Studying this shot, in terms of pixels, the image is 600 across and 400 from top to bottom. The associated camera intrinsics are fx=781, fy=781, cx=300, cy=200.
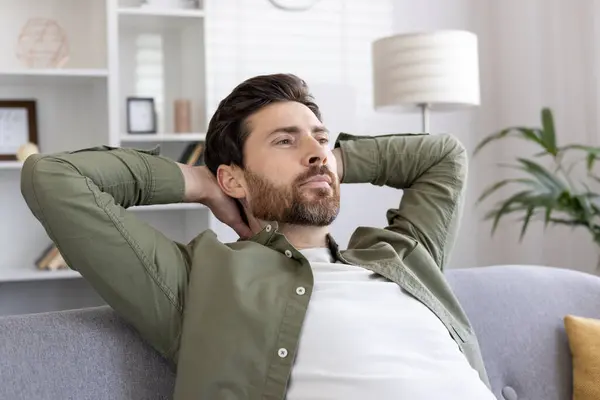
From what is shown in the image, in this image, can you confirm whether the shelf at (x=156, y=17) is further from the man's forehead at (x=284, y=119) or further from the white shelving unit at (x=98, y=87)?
the man's forehead at (x=284, y=119)

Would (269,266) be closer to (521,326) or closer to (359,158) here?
(359,158)

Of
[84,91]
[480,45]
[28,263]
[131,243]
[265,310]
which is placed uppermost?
[480,45]

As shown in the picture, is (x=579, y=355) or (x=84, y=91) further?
(x=84, y=91)

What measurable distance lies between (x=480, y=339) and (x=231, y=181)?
63cm

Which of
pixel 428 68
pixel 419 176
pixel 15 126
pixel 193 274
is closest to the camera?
pixel 193 274

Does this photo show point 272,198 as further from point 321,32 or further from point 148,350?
point 321,32

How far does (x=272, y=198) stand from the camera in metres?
1.58

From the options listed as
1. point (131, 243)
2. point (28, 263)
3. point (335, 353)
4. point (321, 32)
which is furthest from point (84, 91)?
point (335, 353)

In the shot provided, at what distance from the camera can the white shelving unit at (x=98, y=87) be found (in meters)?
3.33

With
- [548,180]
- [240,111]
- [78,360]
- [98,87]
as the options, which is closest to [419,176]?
[240,111]

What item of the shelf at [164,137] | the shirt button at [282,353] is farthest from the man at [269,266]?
the shelf at [164,137]

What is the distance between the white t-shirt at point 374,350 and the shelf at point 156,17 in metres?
2.08

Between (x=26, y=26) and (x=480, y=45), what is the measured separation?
226 cm

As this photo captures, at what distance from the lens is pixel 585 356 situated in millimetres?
1660
